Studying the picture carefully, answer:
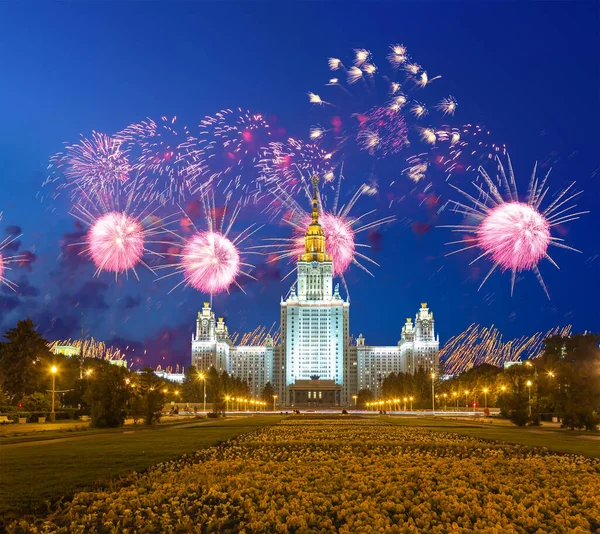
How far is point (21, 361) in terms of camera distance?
74.6 metres

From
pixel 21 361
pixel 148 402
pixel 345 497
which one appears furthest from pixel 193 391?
pixel 345 497

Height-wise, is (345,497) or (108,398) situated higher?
(108,398)

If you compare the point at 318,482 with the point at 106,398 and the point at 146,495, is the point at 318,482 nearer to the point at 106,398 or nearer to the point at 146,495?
the point at 146,495

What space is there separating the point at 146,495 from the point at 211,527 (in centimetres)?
314

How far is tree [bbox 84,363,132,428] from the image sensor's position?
4475 centimetres

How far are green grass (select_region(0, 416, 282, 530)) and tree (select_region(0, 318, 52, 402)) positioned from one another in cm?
4749

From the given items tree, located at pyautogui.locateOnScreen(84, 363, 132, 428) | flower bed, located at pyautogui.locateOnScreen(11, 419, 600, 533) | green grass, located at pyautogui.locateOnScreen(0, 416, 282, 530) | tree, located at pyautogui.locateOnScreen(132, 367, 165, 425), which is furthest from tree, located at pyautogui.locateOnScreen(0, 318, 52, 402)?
flower bed, located at pyautogui.locateOnScreen(11, 419, 600, 533)

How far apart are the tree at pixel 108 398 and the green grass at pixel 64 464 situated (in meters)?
13.5

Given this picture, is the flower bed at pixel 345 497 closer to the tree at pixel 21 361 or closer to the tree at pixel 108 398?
the tree at pixel 108 398

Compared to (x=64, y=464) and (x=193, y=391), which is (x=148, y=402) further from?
(x=193, y=391)

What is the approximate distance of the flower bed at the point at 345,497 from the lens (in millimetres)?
11953

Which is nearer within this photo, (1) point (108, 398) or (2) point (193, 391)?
(1) point (108, 398)

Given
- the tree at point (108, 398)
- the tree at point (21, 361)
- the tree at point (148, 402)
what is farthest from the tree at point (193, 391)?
the tree at point (108, 398)

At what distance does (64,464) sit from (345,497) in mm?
10232
